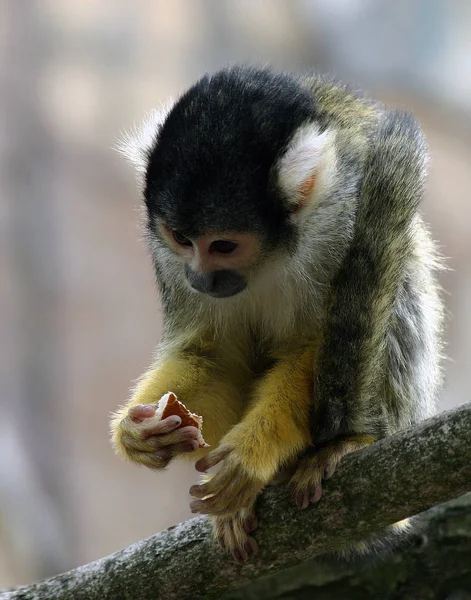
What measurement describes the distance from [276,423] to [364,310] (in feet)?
1.60

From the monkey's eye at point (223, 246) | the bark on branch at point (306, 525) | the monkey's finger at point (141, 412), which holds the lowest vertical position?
the bark on branch at point (306, 525)

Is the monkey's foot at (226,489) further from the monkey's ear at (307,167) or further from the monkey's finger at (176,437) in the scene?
the monkey's ear at (307,167)

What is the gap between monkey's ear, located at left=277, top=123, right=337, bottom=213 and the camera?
2762mm

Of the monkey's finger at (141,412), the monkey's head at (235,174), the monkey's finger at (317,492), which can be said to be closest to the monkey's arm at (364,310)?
the monkey's finger at (317,492)

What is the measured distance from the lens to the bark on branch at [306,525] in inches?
92.5

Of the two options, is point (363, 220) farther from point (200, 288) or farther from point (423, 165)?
point (200, 288)

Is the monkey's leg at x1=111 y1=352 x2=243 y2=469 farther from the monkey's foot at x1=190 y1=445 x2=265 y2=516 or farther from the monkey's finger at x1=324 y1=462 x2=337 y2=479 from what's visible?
the monkey's finger at x1=324 y1=462 x2=337 y2=479

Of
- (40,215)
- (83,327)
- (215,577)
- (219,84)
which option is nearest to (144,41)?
(40,215)

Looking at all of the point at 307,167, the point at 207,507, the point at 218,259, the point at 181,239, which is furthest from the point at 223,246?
the point at 207,507

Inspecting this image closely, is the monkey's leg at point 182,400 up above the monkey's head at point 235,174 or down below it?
below

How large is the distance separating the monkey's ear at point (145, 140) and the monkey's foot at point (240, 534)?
4.27 feet

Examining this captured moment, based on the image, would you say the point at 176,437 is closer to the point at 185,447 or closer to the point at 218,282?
the point at 185,447

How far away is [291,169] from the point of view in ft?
9.06

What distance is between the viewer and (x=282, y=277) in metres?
3.01
